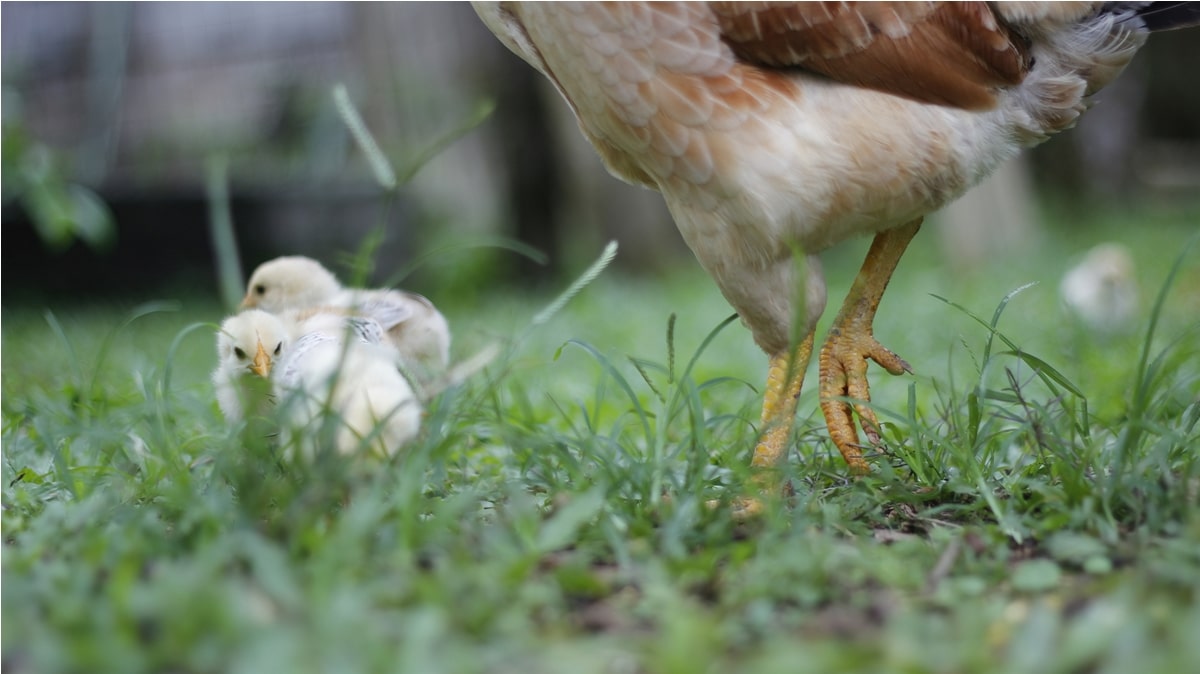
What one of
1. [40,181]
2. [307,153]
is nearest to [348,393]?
[40,181]

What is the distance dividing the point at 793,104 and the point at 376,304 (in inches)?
56.7

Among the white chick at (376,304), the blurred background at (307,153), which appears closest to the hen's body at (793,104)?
the white chick at (376,304)

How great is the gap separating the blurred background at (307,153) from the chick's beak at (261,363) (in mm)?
4953

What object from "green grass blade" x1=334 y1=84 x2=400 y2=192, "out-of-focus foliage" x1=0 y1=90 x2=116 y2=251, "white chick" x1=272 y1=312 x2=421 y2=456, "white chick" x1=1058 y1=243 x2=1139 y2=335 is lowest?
"white chick" x1=1058 y1=243 x2=1139 y2=335

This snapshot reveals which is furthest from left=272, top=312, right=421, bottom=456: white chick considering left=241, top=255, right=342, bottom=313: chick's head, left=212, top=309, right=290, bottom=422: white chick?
left=241, top=255, right=342, bottom=313: chick's head

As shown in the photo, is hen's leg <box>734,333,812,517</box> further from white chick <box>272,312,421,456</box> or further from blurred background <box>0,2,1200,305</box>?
blurred background <box>0,2,1200,305</box>

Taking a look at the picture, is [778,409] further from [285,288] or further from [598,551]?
[285,288]

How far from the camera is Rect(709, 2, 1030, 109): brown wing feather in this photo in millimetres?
2445

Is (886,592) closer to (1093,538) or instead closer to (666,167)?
(1093,538)

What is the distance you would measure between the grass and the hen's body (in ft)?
1.30

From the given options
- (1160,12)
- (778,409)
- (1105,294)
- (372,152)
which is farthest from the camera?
(1105,294)

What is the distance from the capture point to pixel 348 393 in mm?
2225

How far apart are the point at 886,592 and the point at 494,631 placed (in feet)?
2.11

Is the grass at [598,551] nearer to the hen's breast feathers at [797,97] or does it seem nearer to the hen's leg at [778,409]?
the hen's leg at [778,409]
